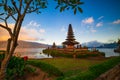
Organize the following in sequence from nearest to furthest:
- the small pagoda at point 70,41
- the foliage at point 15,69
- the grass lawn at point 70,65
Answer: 1. the foliage at point 15,69
2. the grass lawn at point 70,65
3. the small pagoda at point 70,41

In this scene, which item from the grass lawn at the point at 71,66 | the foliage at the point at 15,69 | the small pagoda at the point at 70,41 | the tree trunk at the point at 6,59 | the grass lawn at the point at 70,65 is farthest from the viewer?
the small pagoda at the point at 70,41

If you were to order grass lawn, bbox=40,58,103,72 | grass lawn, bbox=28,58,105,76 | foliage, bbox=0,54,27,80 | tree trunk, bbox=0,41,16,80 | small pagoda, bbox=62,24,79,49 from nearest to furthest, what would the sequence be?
1. tree trunk, bbox=0,41,16,80
2. foliage, bbox=0,54,27,80
3. grass lawn, bbox=28,58,105,76
4. grass lawn, bbox=40,58,103,72
5. small pagoda, bbox=62,24,79,49

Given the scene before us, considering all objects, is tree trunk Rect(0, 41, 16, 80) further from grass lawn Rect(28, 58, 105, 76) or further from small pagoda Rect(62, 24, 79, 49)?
small pagoda Rect(62, 24, 79, 49)

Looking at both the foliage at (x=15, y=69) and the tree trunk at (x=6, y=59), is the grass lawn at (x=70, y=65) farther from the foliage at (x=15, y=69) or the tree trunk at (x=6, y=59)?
the tree trunk at (x=6, y=59)

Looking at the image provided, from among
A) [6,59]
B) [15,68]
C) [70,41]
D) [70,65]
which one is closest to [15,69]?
[15,68]

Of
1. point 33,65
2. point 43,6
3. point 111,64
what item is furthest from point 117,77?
point 33,65

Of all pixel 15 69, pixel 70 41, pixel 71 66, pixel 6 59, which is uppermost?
pixel 70 41

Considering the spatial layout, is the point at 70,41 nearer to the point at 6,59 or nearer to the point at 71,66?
the point at 71,66

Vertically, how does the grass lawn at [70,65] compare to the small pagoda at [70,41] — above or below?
below

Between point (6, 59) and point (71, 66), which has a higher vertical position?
point (6, 59)

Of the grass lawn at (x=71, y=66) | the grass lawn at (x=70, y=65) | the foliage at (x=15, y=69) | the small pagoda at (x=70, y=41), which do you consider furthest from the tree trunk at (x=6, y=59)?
the small pagoda at (x=70, y=41)

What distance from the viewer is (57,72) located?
13.8 m

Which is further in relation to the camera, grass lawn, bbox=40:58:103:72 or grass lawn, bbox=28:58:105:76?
grass lawn, bbox=40:58:103:72

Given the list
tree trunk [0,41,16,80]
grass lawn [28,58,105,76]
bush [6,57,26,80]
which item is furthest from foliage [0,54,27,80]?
grass lawn [28,58,105,76]
